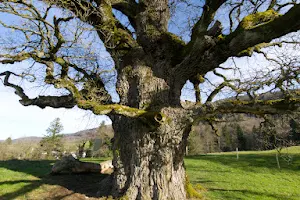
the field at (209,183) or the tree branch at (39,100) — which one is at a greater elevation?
the tree branch at (39,100)

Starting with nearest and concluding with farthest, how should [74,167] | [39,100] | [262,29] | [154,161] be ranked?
[262,29] → [154,161] → [39,100] → [74,167]

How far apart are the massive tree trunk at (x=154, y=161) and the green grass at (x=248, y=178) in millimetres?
2325

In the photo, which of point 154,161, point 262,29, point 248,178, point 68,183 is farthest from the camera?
point 248,178

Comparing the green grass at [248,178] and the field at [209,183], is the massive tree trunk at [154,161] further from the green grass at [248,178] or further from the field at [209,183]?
the green grass at [248,178]

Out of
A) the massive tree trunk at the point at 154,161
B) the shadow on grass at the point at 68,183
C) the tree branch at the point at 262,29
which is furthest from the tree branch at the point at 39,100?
the tree branch at the point at 262,29

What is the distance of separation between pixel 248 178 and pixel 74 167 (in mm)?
8682

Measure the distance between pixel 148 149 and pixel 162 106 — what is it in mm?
1333

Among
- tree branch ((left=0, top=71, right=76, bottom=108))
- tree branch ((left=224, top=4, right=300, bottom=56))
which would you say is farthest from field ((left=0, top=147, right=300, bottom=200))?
tree branch ((left=224, top=4, right=300, bottom=56))

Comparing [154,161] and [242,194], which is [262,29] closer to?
[154,161]

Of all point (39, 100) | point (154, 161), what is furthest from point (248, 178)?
point (39, 100)

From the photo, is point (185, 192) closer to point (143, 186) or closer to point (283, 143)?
point (143, 186)

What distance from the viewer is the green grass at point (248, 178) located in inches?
350

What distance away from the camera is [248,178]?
11867 millimetres

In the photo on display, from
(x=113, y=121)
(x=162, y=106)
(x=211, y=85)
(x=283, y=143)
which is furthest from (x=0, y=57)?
(x=283, y=143)
